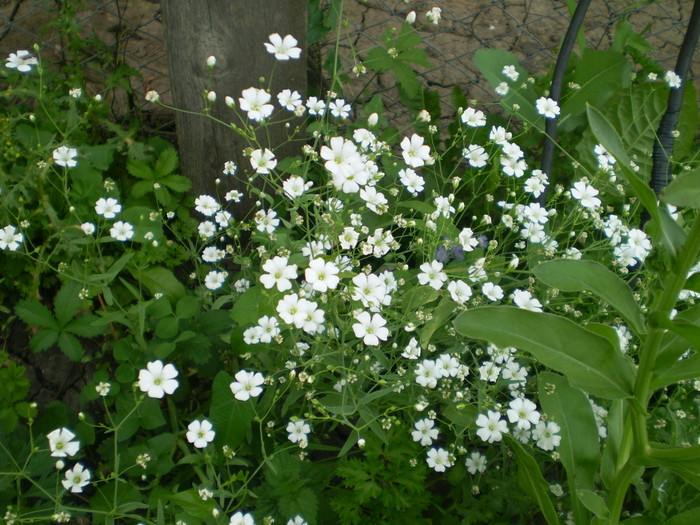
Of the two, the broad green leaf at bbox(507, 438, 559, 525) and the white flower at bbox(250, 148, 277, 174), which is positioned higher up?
the white flower at bbox(250, 148, 277, 174)

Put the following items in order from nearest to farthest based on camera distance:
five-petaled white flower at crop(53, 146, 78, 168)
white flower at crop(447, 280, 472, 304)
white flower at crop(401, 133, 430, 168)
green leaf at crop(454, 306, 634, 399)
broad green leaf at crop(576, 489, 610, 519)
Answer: green leaf at crop(454, 306, 634, 399), broad green leaf at crop(576, 489, 610, 519), white flower at crop(447, 280, 472, 304), white flower at crop(401, 133, 430, 168), five-petaled white flower at crop(53, 146, 78, 168)

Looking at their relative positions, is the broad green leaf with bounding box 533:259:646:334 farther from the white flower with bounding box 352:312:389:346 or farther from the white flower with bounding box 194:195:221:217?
the white flower with bounding box 194:195:221:217

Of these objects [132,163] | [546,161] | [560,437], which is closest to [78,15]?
[132,163]

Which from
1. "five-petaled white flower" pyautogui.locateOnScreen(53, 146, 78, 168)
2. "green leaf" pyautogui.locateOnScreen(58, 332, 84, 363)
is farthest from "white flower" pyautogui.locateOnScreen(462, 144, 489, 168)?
"green leaf" pyautogui.locateOnScreen(58, 332, 84, 363)

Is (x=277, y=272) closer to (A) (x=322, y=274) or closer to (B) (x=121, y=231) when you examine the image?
(A) (x=322, y=274)

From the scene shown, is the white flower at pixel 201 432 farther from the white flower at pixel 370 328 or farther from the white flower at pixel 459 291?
the white flower at pixel 459 291

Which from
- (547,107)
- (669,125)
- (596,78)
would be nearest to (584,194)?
(547,107)

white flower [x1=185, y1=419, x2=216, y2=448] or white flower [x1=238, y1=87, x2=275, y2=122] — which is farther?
white flower [x1=238, y1=87, x2=275, y2=122]
